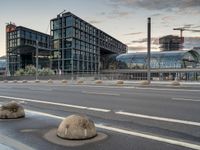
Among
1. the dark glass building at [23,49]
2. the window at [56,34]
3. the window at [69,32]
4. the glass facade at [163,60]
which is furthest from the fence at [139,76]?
the glass facade at [163,60]

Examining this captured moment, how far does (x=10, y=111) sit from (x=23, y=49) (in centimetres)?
6923

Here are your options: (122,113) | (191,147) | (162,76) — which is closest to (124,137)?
(191,147)

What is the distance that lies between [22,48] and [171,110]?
68274 millimetres

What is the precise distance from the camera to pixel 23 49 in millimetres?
76125

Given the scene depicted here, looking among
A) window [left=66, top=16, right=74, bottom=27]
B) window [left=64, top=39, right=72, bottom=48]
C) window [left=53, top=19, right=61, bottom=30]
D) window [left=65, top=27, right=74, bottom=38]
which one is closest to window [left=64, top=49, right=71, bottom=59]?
window [left=64, top=39, right=72, bottom=48]

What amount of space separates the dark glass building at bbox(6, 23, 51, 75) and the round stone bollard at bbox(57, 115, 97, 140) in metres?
70.9

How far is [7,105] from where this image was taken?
9.26 m

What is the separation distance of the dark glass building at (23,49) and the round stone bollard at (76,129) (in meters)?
70.9

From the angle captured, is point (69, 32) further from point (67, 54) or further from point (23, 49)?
point (23, 49)

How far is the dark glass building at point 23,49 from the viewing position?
78125mm

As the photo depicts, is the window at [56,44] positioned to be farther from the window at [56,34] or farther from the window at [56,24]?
the window at [56,24]

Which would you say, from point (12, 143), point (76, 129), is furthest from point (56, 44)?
point (12, 143)

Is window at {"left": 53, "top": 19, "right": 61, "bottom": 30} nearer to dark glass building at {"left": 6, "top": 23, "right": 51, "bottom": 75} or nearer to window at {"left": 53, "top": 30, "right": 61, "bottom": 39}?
window at {"left": 53, "top": 30, "right": 61, "bottom": 39}

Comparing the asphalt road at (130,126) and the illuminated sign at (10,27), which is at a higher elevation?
the illuminated sign at (10,27)
